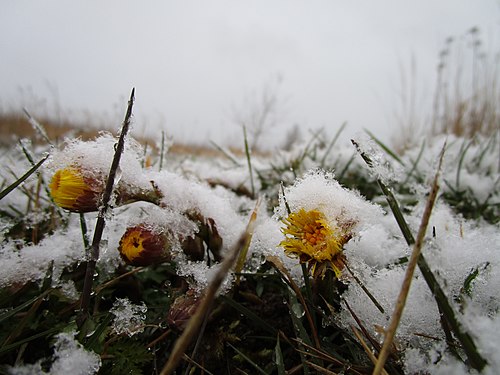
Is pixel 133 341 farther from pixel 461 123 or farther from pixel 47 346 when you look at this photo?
pixel 461 123

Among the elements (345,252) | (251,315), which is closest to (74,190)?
(251,315)

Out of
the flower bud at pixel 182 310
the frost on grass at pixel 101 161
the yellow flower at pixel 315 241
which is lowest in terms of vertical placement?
the flower bud at pixel 182 310

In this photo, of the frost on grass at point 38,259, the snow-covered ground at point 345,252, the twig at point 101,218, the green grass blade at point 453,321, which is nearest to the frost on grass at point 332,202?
the snow-covered ground at point 345,252

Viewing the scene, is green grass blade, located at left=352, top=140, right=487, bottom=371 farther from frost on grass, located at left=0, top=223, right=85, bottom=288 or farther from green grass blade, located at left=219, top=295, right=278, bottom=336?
frost on grass, located at left=0, top=223, right=85, bottom=288

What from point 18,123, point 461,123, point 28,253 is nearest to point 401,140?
point 461,123

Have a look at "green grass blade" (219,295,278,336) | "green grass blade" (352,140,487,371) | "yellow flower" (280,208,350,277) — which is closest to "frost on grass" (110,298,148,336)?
"green grass blade" (219,295,278,336)

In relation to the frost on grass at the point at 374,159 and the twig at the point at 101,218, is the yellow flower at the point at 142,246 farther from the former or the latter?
the frost on grass at the point at 374,159
